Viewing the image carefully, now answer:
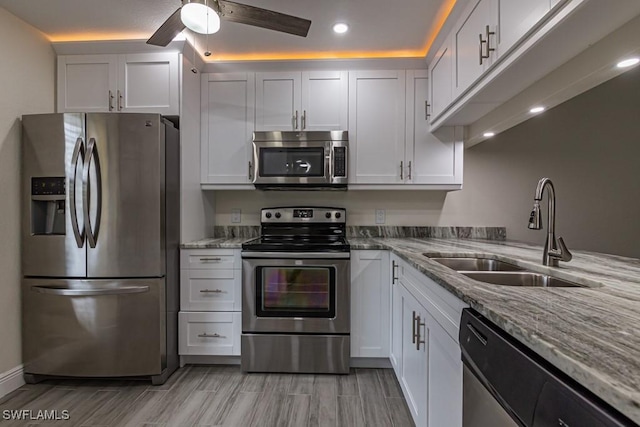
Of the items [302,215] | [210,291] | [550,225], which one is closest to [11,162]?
[210,291]

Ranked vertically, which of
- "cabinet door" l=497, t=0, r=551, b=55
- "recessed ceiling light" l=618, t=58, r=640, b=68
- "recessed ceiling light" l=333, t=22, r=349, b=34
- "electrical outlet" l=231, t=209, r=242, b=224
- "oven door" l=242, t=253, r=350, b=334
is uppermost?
"recessed ceiling light" l=333, t=22, r=349, b=34

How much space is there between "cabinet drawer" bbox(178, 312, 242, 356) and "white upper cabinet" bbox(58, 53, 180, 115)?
5.25 feet

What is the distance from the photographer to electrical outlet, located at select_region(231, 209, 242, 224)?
2893 millimetres

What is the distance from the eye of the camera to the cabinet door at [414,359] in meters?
1.39

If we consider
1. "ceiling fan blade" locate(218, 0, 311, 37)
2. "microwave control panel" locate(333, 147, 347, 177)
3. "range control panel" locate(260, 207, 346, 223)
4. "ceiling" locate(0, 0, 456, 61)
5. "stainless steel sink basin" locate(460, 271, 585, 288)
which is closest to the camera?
"stainless steel sink basin" locate(460, 271, 585, 288)

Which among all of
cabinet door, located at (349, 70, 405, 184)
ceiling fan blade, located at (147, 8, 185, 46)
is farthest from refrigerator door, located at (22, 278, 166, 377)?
cabinet door, located at (349, 70, 405, 184)

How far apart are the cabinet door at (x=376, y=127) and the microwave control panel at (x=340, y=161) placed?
0.13 m

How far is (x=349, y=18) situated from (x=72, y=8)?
6.00ft

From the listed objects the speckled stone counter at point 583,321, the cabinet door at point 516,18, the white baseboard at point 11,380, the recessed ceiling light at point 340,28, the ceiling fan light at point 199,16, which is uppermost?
the recessed ceiling light at point 340,28

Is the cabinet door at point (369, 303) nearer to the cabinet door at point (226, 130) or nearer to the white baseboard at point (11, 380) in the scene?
the cabinet door at point (226, 130)

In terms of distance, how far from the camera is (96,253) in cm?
202

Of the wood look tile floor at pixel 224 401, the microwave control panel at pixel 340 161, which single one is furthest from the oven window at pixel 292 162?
the wood look tile floor at pixel 224 401

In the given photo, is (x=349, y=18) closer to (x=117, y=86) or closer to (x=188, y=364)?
(x=117, y=86)

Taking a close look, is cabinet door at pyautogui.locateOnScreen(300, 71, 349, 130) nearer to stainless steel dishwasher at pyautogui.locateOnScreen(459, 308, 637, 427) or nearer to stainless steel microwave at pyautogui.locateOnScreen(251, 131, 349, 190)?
stainless steel microwave at pyautogui.locateOnScreen(251, 131, 349, 190)
